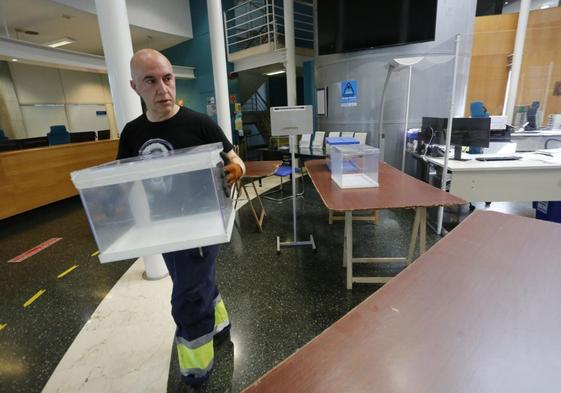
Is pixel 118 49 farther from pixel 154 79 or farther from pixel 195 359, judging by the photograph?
pixel 195 359

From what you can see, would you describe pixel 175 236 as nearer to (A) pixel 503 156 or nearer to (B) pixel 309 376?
(B) pixel 309 376

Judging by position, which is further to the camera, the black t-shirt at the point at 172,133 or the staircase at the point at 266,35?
the staircase at the point at 266,35

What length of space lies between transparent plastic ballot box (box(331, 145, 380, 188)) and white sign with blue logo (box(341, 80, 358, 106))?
3.29 m

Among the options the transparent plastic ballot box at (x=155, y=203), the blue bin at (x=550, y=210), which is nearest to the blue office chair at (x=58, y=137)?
the transparent plastic ballot box at (x=155, y=203)

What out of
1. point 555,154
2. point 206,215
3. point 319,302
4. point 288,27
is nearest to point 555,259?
point 206,215

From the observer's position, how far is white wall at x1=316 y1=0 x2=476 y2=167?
4.65 metres

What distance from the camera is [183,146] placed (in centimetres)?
131

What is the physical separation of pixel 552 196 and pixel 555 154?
0.84 m

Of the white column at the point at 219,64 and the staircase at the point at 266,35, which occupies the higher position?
the staircase at the point at 266,35

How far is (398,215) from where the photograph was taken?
3.73 m

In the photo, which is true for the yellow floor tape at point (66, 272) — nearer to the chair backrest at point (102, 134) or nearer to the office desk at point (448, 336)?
the office desk at point (448, 336)

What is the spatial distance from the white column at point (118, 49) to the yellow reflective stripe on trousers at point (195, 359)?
5.74 ft

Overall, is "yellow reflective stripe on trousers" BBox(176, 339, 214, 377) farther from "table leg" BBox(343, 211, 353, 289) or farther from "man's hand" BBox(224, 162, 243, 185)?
"table leg" BBox(343, 211, 353, 289)

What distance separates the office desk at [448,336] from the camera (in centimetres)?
51
